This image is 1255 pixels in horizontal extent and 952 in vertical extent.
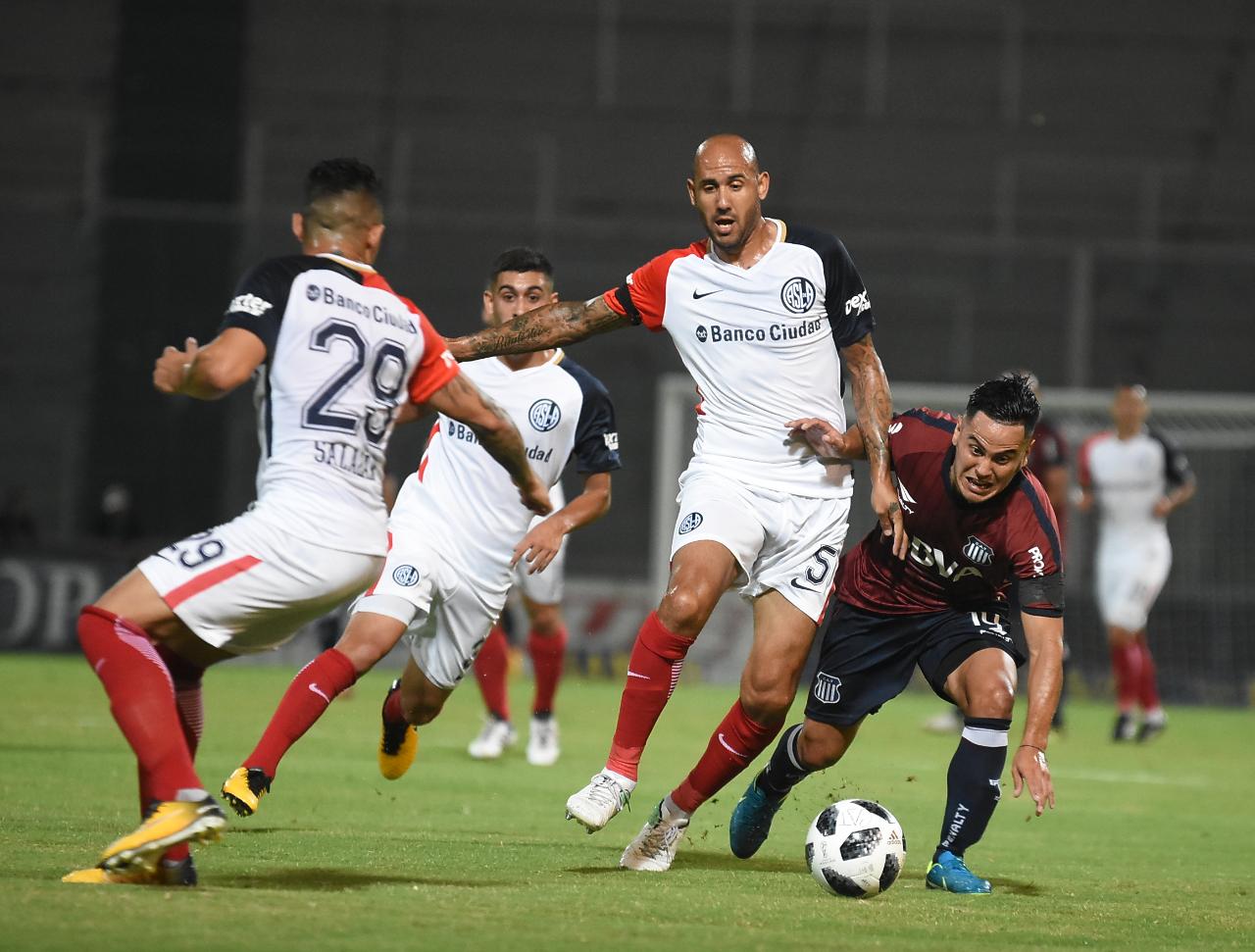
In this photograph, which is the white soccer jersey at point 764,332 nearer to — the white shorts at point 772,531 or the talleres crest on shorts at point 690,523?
the white shorts at point 772,531

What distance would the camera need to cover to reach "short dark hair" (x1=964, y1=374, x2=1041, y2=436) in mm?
5605

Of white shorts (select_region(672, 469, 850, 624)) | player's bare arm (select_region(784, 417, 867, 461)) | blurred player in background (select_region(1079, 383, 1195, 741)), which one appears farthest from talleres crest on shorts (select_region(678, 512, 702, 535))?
blurred player in background (select_region(1079, 383, 1195, 741))

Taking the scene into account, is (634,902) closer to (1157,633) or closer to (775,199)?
(1157,633)

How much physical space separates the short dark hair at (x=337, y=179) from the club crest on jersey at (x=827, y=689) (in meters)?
2.40

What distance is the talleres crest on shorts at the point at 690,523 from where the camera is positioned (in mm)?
5996

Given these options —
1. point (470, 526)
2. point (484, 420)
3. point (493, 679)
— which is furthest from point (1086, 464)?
point (484, 420)

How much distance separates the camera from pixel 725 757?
19.5ft

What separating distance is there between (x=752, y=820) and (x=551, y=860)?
30.7 inches

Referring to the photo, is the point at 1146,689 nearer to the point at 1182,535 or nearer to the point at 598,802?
the point at 1182,535

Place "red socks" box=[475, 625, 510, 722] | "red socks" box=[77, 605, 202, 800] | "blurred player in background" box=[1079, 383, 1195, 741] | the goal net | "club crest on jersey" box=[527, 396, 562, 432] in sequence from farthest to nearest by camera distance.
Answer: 1. the goal net
2. "blurred player in background" box=[1079, 383, 1195, 741]
3. "red socks" box=[475, 625, 510, 722]
4. "club crest on jersey" box=[527, 396, 562, 432]
5. "red socks" box=[77, 605, 202, 800]

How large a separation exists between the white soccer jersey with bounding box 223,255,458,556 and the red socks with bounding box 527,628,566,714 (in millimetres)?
5008

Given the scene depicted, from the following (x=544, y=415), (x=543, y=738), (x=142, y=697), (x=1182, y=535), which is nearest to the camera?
(x=142, y=697)

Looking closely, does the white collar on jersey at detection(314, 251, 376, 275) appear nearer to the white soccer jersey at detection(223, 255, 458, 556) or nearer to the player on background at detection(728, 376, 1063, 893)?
the white soccer jersey at detection(223, 255, 458, 556)

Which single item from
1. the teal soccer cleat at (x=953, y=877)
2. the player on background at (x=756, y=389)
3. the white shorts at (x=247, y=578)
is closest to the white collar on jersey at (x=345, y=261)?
the white shorts at (x=247, y=578)
